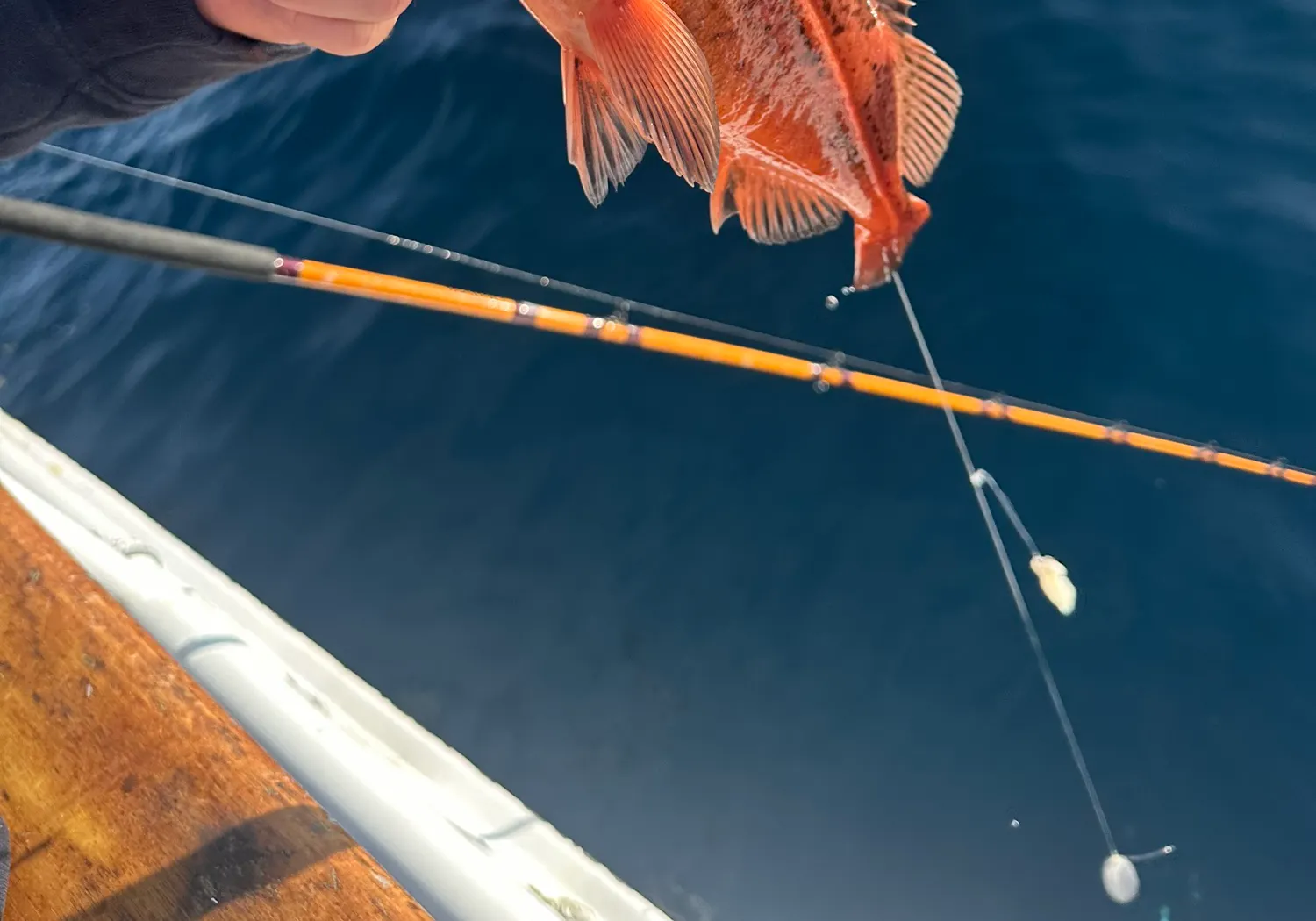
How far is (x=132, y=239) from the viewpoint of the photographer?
6.72 ft

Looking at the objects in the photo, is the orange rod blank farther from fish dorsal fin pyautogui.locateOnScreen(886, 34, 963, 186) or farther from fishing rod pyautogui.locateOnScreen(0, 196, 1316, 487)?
fish dorsal fin pyautogui.locateOnScreen(886, 34, 963, 186)

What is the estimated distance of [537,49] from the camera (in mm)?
5566

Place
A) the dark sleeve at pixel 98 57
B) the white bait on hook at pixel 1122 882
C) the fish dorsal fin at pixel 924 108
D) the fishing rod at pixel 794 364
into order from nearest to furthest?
the dark sleeve at pixel 98 57 < the fish dorsal fin at pixel 924 108 < the fishing rod at pixel 794 364 < the white bait on hook at pixel 1122 882

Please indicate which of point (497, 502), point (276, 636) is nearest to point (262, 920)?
point (276, 636)

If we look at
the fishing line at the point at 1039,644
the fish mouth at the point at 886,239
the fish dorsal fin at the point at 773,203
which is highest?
Answer: the fish dorsal fin at the point at 773,203

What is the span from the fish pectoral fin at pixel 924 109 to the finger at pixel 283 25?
47.9 inches

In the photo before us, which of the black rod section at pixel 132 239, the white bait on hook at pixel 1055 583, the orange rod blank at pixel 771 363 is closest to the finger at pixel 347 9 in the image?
the black rod section at pixel 132 239

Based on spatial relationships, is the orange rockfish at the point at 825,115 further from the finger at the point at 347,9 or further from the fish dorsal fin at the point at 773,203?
the finger at the point at 347,9

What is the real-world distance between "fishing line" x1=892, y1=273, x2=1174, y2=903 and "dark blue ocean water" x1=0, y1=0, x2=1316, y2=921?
5cm

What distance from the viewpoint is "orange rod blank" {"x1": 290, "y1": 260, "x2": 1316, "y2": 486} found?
3141mm

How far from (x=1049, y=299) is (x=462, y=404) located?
117 inches

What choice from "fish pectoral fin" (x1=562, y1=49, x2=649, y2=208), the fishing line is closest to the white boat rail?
"fish pectoral fin" (x1=562, y1=49, x2=649, y2=208)

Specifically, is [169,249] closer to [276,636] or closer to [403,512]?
[276,636]

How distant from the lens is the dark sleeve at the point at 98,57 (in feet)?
2.80
